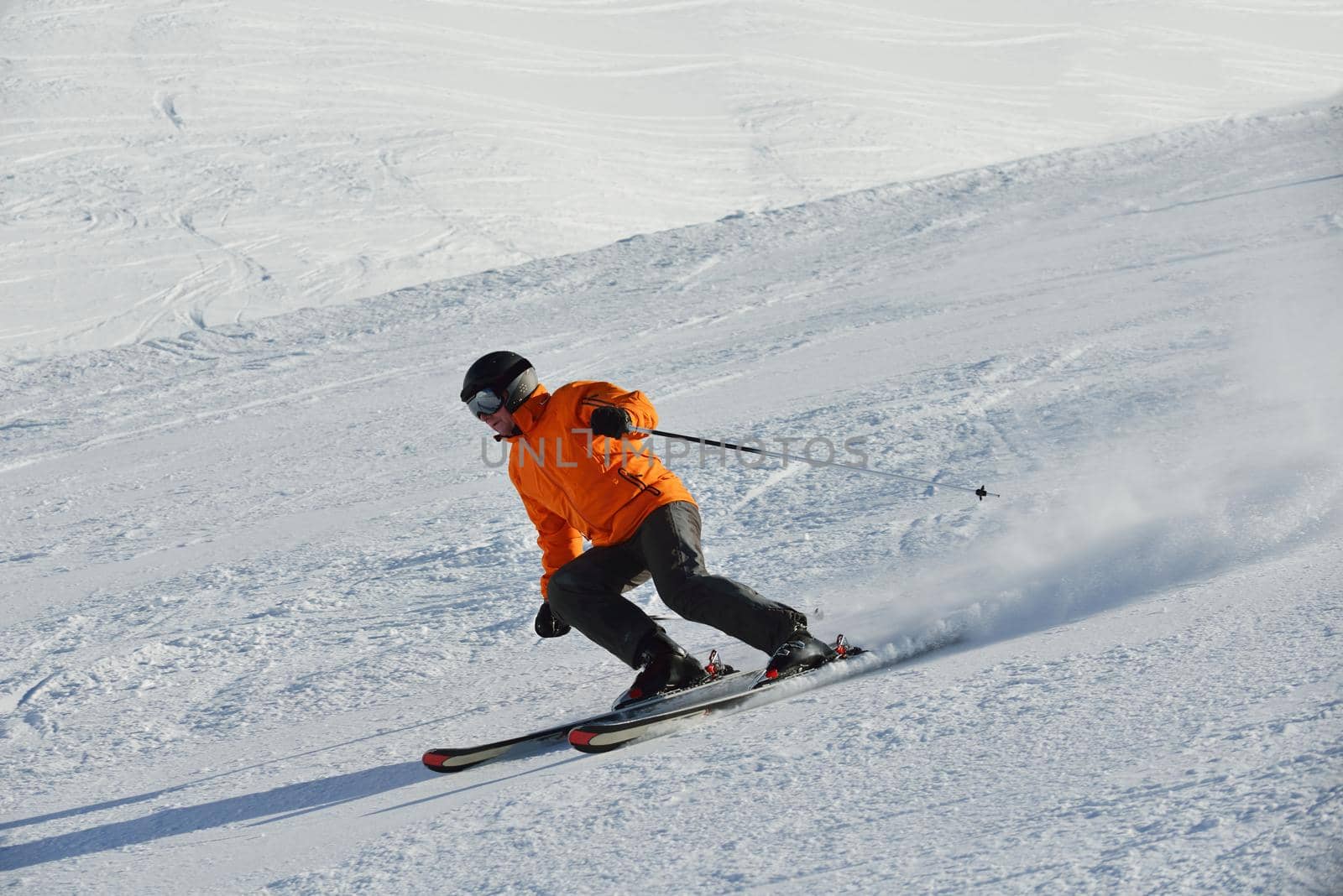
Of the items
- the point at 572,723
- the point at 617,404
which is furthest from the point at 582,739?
the point at 617,404

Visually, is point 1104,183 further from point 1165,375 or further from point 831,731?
point 831,731

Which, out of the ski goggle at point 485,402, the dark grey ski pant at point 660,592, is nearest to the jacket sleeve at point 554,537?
the dark grey ski pant at point 660,592

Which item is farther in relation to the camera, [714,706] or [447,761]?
[714,706]

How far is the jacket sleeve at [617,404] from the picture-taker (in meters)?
4.23

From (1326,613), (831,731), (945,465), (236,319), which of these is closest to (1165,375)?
(945,465)

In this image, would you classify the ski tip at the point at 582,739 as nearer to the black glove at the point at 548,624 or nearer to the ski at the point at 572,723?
the ski at the point at 572,723

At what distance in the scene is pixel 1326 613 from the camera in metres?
3.57

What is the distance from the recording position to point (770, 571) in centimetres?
589

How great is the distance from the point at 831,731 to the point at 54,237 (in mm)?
13555

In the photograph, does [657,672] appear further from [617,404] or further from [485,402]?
[485,402]

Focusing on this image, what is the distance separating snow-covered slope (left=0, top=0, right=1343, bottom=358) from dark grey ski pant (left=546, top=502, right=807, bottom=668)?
30.0 ft

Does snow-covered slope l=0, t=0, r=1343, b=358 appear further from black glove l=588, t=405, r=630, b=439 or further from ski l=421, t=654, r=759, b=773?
ski l=421, t=654, r=759, b=773

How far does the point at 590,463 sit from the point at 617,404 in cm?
21

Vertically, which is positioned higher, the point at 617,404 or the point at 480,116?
the point at 480,116
